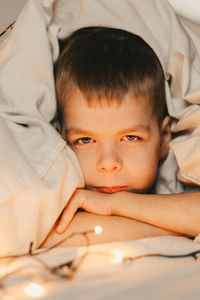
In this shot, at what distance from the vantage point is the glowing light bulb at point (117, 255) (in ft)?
2.26

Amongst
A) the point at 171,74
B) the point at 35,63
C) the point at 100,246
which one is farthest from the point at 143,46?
the point at 100,246

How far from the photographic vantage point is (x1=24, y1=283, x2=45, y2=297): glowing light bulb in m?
0.59

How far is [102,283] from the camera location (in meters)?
0.61

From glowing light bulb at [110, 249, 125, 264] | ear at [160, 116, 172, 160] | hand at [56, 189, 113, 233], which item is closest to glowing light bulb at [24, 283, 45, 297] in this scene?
glowing light bulb at [110, 249, 125, 264]

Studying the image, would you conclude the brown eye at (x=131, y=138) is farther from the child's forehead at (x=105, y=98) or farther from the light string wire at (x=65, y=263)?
the light string wire at (x=65, y=263)

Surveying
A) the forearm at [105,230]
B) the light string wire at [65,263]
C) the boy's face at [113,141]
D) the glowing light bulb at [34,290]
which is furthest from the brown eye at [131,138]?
the glowing light bulb at [34,290]

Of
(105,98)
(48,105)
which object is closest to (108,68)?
(105,98)

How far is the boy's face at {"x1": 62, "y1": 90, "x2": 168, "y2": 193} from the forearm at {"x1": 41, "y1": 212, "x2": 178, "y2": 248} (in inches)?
5.9

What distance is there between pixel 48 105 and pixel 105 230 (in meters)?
0.38

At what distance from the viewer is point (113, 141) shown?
0.99 metres

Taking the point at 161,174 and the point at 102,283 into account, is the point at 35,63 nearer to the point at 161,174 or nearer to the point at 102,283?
the point at 161,174

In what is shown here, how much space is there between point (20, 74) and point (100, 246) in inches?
19.8

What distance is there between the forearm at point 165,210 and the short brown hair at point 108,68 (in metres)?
0.26

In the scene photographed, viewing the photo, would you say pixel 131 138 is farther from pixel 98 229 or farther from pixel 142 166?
pixel 98 229
